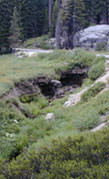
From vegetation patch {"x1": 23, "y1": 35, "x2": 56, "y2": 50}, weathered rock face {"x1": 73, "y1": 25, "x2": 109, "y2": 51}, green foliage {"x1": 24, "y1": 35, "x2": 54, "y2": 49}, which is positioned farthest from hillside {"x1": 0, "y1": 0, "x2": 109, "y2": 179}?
green foliage {"x1": 24, "y1": 35, "x2": 54, "y2": 49}

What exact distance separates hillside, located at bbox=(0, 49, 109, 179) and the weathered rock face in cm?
1082

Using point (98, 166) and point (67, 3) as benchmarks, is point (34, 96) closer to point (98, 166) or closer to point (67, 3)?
point (98, 166)

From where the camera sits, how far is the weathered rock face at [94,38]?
29.2m

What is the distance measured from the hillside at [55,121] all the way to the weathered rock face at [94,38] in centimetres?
1082

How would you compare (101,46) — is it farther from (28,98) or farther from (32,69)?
(28,98)

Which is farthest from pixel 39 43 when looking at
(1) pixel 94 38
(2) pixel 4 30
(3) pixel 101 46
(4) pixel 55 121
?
(4) pixel 55 121

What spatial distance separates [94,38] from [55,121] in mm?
23426

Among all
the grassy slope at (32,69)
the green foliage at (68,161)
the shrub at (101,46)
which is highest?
the green foliage at (68,161)

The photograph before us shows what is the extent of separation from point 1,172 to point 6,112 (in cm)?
571

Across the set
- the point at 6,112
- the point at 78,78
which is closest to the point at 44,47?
the point at 78,78

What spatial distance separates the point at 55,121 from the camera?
8820mm

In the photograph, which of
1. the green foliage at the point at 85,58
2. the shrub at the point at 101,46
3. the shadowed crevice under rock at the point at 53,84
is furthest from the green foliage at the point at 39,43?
the shadowed crevice under rock at the point at 53,84

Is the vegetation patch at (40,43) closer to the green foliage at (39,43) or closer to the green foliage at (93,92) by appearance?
the green foliage at (39,43)

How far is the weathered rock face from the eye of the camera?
2919 centimetres
